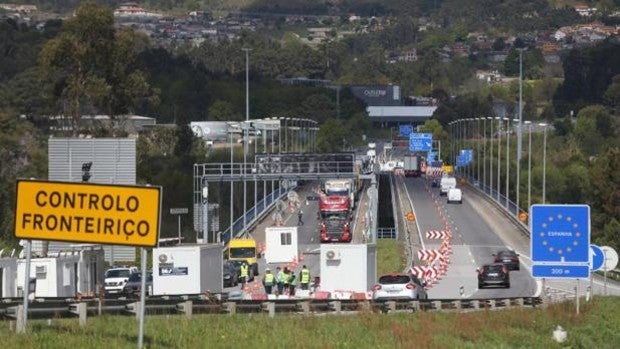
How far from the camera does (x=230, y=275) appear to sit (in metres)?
64.5

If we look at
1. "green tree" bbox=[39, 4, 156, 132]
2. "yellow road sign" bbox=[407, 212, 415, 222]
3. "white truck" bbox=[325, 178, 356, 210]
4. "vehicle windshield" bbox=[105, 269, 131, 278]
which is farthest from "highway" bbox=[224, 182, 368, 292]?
"green tree" bbox=[39, 4, 156, 132]

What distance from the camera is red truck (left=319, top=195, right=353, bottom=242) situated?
318 feet

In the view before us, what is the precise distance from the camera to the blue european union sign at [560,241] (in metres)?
37.2

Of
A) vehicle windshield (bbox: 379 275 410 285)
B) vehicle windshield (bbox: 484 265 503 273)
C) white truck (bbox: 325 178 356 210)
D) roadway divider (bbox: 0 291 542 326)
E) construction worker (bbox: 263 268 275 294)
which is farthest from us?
white truck (bbox: 325 178 356 210)

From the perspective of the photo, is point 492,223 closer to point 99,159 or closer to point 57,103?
point 57,103

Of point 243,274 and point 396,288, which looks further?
point 243,274

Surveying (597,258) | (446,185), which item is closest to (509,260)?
(597,258)

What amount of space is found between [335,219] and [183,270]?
4873cm

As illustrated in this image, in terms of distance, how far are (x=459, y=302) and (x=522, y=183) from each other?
121 metres

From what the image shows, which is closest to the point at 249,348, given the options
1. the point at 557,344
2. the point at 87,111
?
the point at 557,344

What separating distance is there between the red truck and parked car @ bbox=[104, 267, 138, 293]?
112 feet

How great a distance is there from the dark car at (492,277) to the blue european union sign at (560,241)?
27896 mm

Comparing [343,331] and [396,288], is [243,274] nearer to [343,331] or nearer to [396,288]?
[396,288]

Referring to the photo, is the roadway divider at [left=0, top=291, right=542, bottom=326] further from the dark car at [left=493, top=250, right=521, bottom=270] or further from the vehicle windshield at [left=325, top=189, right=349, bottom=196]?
the vehicle windshield at [left=325, top=189, right=349, bottom=196]
